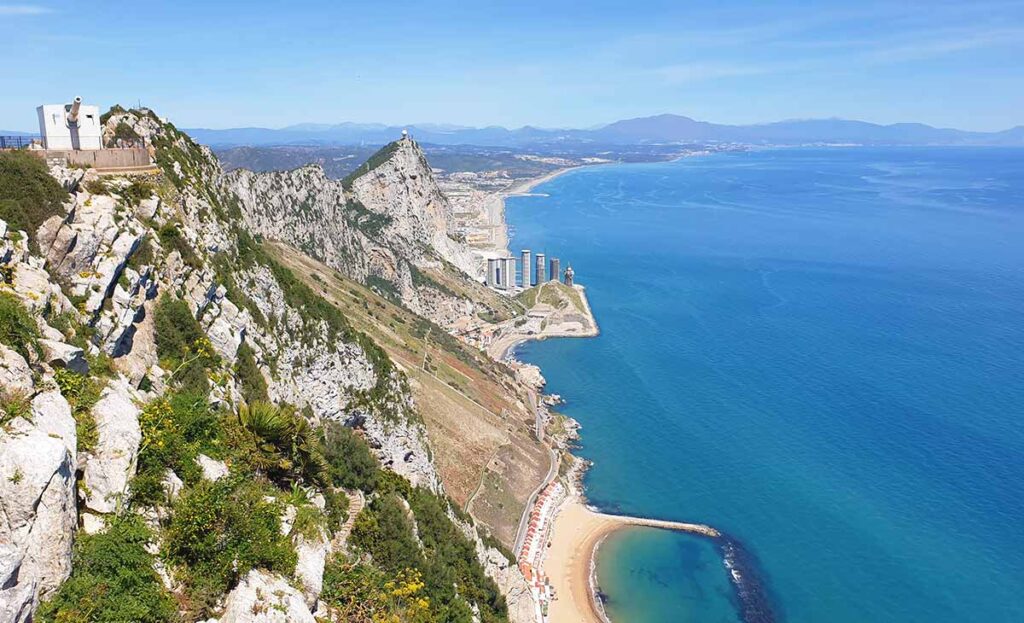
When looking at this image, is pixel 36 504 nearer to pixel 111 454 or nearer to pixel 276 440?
pixel 111 454

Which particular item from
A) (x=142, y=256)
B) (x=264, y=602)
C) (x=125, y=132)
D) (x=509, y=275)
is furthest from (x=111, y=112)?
(x=509, y=275)

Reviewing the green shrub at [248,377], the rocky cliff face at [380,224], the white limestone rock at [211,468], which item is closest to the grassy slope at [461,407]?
the rocky cliff face at [380,224]

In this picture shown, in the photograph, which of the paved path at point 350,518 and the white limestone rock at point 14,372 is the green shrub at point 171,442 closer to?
the white limestone rock at point 14,372

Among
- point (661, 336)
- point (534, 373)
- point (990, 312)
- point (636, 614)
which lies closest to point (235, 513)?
point (636, 614)

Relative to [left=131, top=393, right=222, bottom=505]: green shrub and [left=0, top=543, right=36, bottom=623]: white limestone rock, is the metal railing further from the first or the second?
[left=0, top=543, right=36, bottom=623]: white limestone rock

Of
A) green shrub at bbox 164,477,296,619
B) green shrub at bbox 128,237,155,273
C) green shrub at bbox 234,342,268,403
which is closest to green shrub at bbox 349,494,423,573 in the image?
green shrub at bbox 234,342,268,403

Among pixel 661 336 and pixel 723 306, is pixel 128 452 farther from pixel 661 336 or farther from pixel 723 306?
pixel 723 306
